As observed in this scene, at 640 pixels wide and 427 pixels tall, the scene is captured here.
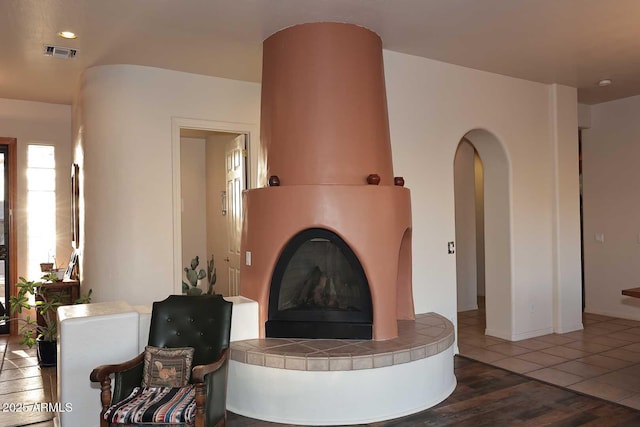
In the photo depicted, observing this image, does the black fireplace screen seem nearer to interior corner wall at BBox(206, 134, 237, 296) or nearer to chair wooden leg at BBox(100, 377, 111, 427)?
chair wooden leg at BBox(100, 377, 111, 427)

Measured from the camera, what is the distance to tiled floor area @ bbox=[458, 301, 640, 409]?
3.80m

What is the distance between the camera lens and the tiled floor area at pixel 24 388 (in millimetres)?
3316

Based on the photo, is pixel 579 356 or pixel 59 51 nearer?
pixel 59 51

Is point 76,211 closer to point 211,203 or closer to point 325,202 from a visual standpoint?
Result: point 211,203

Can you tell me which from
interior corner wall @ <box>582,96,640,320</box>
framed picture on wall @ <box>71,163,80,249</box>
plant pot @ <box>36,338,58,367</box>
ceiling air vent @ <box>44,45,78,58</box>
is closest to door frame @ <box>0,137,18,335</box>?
framed picture on wall @ <box>71,163,80,249</box>

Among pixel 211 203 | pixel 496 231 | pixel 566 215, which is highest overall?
pixel 211 203

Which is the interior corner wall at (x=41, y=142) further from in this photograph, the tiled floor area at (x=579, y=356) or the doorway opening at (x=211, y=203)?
the tiled floor area at (x=579, y=356)

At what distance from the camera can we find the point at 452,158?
4.71m

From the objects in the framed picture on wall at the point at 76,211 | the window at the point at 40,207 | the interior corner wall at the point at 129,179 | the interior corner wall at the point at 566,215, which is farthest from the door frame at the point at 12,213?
the interior corner wall at the point at 566,215

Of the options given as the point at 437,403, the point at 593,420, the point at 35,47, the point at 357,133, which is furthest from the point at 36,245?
the point at 593,420

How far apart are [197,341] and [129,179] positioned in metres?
2.13

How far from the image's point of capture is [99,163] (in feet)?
14.9

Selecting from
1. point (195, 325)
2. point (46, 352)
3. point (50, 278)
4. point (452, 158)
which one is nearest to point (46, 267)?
point (50, 278)

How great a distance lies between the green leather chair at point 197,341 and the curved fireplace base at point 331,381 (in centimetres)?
39
